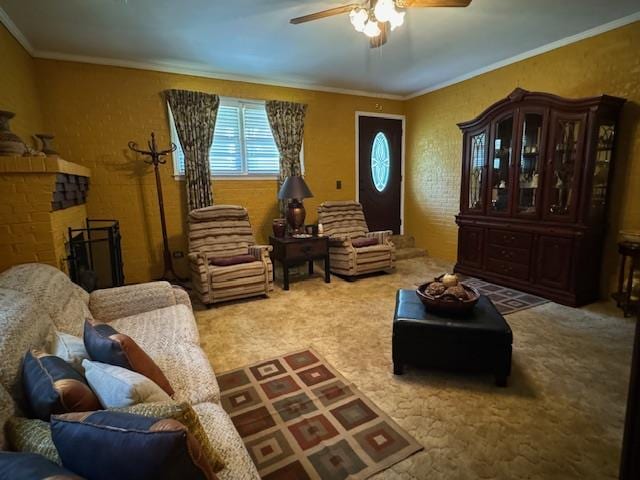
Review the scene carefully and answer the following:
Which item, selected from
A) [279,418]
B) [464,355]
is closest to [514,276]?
[464,355]

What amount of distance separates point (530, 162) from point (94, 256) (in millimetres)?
4906

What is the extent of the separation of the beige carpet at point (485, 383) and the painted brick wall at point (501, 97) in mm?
1273

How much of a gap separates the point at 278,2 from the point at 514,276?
352 cm

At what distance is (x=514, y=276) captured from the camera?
11.9 ft

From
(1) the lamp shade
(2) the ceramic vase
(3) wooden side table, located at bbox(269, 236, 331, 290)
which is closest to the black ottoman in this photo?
(3) wooden side table, located at bbox(269, 236, 331, 290)

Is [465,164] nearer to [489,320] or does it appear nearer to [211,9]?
[489,320]

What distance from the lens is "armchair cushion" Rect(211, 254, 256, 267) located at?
3.48 meters

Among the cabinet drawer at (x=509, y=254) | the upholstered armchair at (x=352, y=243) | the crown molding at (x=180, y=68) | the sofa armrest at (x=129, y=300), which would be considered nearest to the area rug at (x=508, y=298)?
the cabinet drawer at (x=509, y=254)

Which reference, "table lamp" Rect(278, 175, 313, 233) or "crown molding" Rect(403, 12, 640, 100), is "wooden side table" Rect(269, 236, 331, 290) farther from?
"crown molding" Rect(403, 12, 640, 100)

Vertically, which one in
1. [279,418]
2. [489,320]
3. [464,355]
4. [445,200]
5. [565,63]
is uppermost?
[565,63]

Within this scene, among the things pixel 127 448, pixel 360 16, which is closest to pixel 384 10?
pixel 360 16

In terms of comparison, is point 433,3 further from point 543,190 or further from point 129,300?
point 129,300

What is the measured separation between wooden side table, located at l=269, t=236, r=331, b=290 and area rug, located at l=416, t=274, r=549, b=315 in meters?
1.82

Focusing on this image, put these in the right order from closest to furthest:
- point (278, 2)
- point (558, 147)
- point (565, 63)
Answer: point (278, 2), point (558, 147), point (565, 63)
